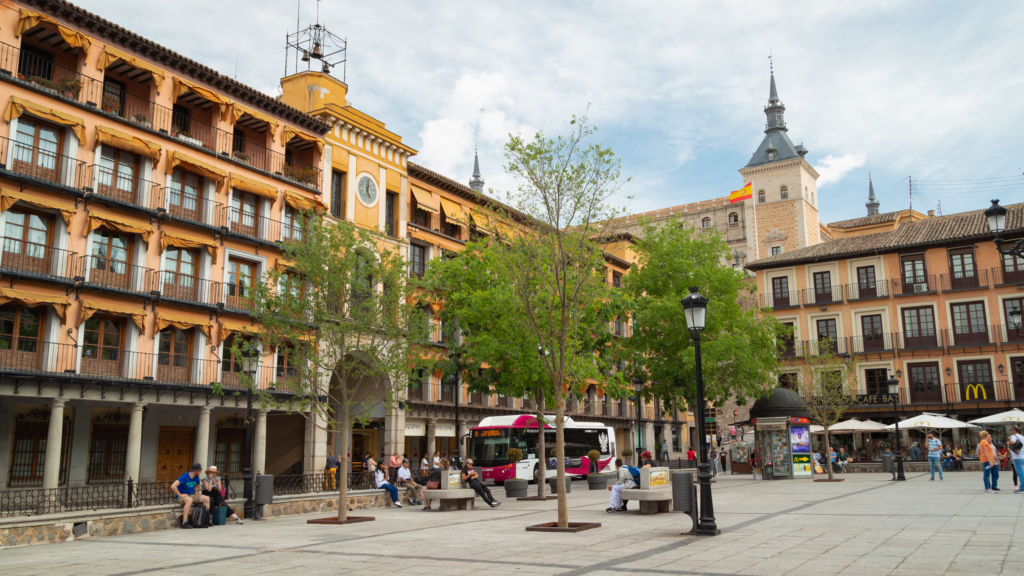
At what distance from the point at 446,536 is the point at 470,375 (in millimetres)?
15724

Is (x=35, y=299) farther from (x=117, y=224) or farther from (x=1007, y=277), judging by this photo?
(x=1007, y=277)

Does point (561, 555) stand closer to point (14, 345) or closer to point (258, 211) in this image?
point (14, 345)

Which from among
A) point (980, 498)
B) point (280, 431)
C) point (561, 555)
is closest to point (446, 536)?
point (561, 555)

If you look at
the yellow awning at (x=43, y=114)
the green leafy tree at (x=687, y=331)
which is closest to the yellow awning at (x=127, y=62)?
the yellow awning at (x=43, y=114)

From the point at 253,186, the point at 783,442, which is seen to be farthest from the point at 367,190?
the point at 783,442

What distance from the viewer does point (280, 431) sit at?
34531 millimetres

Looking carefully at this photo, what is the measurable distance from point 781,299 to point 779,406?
20.4 metres

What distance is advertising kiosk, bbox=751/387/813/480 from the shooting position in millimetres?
29578

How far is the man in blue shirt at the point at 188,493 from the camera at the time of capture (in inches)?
632

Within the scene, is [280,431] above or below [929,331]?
below

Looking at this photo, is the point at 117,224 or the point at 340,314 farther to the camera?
the point at 117,224

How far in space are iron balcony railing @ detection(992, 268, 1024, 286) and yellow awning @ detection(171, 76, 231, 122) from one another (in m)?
39.7

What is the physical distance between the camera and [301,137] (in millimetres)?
32875

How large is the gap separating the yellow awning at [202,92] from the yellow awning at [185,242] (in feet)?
16.3
